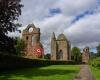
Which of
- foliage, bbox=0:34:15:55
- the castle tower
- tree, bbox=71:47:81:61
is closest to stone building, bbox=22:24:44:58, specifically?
the castle tower

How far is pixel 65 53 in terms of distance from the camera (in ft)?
424

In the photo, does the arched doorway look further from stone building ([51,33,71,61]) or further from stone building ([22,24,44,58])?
stone building ([22,24,44,58])

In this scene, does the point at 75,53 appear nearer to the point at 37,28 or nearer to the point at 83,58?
the point at 83,58

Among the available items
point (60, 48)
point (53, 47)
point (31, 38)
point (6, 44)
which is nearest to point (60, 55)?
point (60, 48)

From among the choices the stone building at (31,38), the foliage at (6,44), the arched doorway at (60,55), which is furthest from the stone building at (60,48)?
the foliage at (6,44)

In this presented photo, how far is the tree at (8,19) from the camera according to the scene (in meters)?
31.2

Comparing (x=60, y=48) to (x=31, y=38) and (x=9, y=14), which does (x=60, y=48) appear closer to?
(x=31, y=38)

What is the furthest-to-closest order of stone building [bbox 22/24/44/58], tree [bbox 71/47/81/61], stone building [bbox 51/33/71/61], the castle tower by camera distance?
tree [bbox 71/47/81/61] < stone building [bbox 51/33/71/61] < the castle tower < stone building [bbox 22/24/44/58]

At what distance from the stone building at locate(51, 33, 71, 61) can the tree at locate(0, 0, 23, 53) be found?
303 feet

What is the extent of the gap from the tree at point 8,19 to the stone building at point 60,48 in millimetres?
92343

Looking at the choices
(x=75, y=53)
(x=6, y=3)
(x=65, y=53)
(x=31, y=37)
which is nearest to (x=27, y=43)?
(x=31, y=37)

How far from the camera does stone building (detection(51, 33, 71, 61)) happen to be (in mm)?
127750

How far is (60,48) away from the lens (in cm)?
13238

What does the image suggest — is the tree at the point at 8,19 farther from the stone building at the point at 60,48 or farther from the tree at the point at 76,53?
the tree at the point at 76,53
